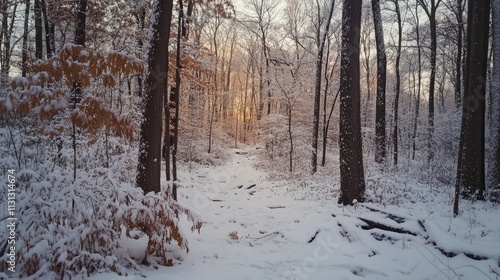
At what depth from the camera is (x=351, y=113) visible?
766 centimetres

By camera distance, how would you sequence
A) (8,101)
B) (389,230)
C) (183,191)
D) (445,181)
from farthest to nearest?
(183,191) < (445,181) < (389,230) < (8,101)

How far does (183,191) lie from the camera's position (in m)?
10.4

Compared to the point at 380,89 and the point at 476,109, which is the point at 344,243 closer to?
the point at 476,109

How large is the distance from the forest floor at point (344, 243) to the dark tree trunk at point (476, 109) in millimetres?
662

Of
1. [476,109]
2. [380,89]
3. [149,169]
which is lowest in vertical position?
[149,169]

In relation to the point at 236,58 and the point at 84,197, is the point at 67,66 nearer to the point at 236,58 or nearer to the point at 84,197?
the point at 84,197

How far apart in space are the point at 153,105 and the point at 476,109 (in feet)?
25.3

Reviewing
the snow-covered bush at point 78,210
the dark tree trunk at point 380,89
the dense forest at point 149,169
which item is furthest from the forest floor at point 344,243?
the dark tree trunk at point 380,89

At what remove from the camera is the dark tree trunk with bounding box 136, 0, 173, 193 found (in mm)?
5633

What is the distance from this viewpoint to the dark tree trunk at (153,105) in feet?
18.5

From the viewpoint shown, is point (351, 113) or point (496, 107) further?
point (351, 113)

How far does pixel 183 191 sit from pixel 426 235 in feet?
25.2

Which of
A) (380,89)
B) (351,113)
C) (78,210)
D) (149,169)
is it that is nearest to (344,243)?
(351,113)

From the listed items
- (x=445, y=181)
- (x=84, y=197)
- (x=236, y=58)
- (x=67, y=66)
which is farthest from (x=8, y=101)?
(x=236, y=58)
